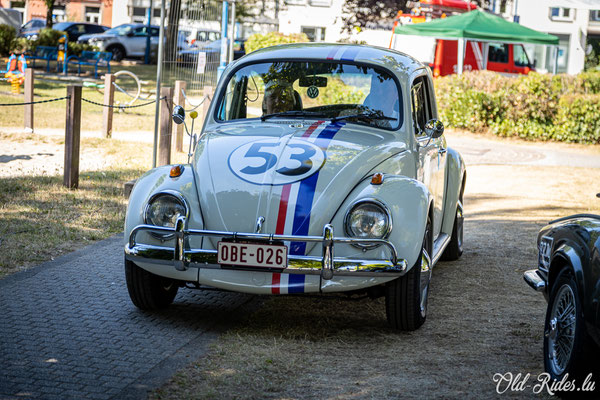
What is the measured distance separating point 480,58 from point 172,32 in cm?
1654

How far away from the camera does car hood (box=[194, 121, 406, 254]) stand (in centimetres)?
513

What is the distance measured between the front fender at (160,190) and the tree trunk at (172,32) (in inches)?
275

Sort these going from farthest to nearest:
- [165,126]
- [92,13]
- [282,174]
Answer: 1. [92,13]
2. [165,126]
3. [282,174]

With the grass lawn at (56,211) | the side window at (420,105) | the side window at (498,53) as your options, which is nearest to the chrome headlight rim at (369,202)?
the side window at (420,105)

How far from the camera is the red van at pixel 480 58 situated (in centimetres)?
2592

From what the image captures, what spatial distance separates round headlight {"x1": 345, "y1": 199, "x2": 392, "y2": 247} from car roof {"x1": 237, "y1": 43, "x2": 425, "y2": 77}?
68.8 inches

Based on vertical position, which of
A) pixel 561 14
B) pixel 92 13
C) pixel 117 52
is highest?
pixel 561 14

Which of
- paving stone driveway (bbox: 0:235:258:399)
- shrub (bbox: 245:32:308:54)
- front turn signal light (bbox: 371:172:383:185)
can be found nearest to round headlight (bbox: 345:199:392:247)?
front turn signal light (bbox: 371:172:383:185)

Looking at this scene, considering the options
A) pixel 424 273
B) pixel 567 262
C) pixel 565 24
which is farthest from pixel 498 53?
pixel 565 24

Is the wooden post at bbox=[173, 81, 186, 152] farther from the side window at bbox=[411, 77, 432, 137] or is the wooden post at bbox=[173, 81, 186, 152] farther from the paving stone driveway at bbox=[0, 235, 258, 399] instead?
the side window at bbox=[411, 77, 432, 137]

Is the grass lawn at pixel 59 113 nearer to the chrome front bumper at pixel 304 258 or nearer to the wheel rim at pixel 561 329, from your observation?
the chrome front bumper at pixel 304 258

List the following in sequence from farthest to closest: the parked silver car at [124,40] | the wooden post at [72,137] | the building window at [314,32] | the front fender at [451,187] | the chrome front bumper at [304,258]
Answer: the building window at [314,32] < the parked silver car at [124,40] < the wooden post at [72,137] < the front fender at [451,187] < the chrome front bumper at [304,258]

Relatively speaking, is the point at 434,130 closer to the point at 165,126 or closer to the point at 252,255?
the point at 252,255

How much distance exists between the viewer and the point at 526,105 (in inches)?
742
